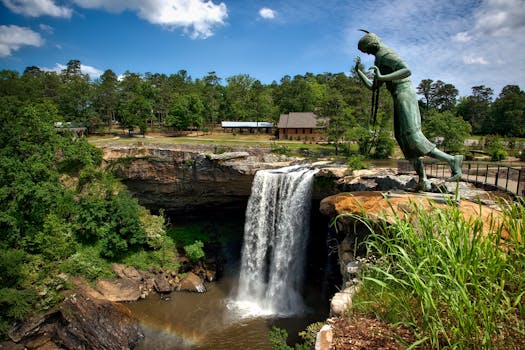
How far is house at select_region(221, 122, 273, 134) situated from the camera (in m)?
45.5

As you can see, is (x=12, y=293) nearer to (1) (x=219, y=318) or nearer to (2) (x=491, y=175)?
(1) (x=219, y=318)

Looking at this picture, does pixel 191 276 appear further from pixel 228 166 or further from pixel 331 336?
pixel 331 336

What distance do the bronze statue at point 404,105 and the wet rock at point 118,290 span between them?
49.5 feet

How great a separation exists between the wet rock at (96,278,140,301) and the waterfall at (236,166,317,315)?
5599mm

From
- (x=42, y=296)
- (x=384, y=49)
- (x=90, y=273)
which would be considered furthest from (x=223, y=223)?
(x=384, y=49)

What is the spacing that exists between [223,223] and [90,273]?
992cm

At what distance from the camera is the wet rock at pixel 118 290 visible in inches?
618

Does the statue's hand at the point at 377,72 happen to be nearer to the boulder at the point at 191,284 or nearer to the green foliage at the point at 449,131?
the boulder at the point at 191,284

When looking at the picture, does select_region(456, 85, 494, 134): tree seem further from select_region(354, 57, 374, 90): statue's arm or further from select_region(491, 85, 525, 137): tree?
select_region(354, 57, 374, 90): statue's arm

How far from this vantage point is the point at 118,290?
52.4 ft

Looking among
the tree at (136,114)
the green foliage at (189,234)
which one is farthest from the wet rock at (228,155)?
the tree at (136,114)

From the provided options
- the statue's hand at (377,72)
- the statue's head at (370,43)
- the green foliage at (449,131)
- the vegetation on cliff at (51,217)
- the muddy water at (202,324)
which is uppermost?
the statue's head at (370,43)

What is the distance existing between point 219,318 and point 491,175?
14457 millimetres

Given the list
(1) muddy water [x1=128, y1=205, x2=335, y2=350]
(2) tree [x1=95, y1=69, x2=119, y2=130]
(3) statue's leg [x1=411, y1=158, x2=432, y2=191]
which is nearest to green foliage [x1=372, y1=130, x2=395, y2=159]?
(1) muddy water [x1=128, y1=205, x2=335, y2=350]
